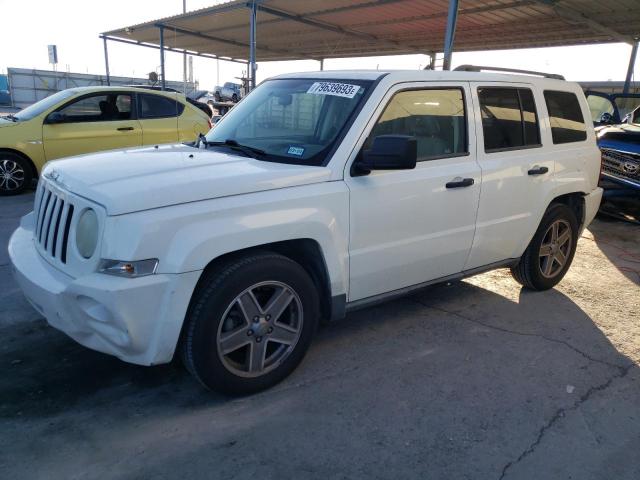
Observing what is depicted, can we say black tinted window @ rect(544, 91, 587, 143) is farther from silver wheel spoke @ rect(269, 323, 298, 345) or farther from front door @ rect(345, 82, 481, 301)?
silver wheel spoke @ rect(269, 323, 298, 345)

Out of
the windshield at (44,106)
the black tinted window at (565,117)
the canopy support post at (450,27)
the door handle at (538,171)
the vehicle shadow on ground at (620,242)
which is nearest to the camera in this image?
the door handle at (538,171)

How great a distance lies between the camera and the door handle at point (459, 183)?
3646 mm

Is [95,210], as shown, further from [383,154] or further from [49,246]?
[383,154]

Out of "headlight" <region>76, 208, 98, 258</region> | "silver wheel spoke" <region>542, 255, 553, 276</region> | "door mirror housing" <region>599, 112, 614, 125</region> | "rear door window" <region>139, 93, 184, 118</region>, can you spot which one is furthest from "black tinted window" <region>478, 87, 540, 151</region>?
"rear door window" <region>139, 93, 184, 118</region>

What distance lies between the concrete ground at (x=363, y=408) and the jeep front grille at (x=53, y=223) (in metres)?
0.82

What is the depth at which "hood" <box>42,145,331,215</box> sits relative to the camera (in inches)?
102

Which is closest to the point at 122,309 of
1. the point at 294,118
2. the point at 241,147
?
the point at 241,147

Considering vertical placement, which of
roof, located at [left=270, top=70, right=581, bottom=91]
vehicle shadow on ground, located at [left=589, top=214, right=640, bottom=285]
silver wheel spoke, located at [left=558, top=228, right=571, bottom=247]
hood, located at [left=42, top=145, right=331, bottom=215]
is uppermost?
roof, located at [left=270, top=70, right=581, bottom=91]

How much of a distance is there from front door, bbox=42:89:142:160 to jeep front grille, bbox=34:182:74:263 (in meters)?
5.41

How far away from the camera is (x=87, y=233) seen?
2.64 m

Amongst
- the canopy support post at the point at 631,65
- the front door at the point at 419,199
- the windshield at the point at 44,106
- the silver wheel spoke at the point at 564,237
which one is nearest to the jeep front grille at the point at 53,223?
the front door at the point at 419,199

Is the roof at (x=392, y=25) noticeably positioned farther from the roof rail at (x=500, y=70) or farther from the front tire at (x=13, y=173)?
the front tire at (x=13, y=173)

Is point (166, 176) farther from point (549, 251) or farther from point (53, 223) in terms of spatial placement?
point (549, 251)

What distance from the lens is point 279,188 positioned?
2.94m
